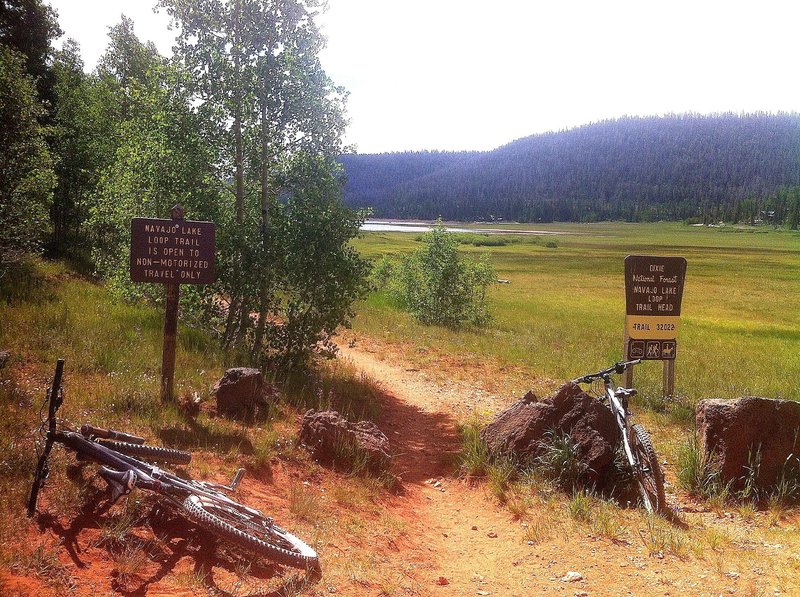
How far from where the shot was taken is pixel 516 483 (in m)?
7.40

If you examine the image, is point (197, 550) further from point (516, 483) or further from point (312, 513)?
point (516, 483)

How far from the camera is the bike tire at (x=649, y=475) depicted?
6480 mm

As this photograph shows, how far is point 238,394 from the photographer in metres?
8.17

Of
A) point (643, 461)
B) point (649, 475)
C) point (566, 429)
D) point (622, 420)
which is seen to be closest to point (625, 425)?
point (622, 420)

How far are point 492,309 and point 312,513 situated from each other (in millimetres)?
33785

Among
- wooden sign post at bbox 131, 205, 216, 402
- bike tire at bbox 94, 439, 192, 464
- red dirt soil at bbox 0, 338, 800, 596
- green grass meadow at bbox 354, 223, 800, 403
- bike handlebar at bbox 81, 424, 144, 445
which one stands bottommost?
green grass meadow at bbox 354, 223, 800, 403

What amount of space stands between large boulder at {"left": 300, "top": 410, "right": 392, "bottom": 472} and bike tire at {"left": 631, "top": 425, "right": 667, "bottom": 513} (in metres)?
3.32

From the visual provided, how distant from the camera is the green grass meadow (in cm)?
1606

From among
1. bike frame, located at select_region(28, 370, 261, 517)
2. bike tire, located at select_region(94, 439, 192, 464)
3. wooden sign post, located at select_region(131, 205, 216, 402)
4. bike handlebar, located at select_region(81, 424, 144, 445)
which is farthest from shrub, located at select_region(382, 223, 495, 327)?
bike frame, located at select_region(28, 370, 261, 517)

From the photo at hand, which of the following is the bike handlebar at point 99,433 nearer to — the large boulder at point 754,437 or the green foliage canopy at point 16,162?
the large boulder at point 754,437

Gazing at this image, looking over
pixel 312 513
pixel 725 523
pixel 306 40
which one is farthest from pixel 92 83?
pixel 725 523

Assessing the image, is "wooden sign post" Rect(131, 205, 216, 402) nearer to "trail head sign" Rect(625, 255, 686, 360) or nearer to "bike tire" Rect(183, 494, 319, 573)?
"bike tire" Rect(183, 494, 319, 573)

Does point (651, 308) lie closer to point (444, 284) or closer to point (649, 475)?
point (649, 475)

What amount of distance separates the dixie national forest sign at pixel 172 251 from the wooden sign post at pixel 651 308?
28.5 ft
